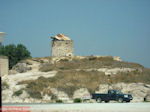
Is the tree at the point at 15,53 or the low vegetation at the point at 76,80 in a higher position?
the tree at the point at 15,53

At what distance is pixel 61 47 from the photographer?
79.0m

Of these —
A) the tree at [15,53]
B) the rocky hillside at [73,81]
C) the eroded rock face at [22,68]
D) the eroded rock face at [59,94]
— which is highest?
the tree at [15,53]

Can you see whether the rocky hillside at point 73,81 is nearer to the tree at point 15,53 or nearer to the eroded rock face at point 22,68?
the eroded rock face at point 22,68

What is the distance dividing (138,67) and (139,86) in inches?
501

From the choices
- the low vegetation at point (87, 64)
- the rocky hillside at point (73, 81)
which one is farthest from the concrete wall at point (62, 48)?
the rocky hillside at point (73, 81)

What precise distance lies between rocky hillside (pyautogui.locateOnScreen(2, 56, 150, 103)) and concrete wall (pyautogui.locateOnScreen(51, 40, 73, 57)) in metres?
12.0

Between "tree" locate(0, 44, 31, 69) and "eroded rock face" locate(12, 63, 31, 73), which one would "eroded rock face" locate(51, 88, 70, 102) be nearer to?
"eroded rock face" locate(12, 63, 31, 73)

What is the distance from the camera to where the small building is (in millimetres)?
78688

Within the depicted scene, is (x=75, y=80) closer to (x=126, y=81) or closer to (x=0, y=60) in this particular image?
(x=126, y=81)

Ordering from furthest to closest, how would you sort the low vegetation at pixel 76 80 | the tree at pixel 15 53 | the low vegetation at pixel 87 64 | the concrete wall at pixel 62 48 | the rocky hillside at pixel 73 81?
1. the tree at pixel 15 53
2. the concrete wall at pixel 62 48
3. the low vegetation at pixel 87 64
4. the low vegetation at pixel 76 80
5. the rocky hillside at pixel 73 81

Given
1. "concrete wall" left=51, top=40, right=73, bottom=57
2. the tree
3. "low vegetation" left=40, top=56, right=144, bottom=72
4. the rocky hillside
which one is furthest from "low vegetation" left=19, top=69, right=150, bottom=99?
the tree

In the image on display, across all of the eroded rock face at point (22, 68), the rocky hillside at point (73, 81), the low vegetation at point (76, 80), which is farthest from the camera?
the eroded rock face at point (22, 68)

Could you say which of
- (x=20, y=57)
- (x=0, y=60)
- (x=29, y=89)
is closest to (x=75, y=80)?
(x=29, y=89)

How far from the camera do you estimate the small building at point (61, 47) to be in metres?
78.7
